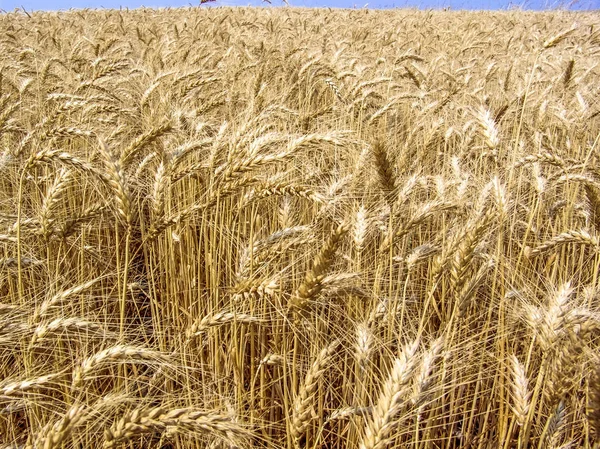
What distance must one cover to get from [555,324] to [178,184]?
195 centimetres

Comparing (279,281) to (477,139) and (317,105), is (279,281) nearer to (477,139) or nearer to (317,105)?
(477,139)

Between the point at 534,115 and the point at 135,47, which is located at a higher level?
the point at 135,47

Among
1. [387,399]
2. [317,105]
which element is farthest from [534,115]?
[387,399]

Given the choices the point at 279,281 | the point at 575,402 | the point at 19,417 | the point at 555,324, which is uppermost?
the point at 279,281

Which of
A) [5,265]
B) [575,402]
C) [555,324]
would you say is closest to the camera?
[555,324]

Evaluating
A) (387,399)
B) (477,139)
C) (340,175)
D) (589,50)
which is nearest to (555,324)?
(387,399)

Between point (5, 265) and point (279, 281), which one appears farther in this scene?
point (5, 265)

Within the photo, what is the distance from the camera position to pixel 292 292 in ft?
6.38

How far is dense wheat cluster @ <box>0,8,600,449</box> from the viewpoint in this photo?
1.24 m

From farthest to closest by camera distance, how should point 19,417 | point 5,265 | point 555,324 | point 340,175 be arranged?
point 340,175 < point 19,417 < point 5,265 < point 555,324

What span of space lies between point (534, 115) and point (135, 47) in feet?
15.5

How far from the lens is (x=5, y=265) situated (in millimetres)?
1688

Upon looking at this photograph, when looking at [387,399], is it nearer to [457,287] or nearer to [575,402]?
[457,287]

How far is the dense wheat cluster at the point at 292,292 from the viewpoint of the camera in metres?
1.24
